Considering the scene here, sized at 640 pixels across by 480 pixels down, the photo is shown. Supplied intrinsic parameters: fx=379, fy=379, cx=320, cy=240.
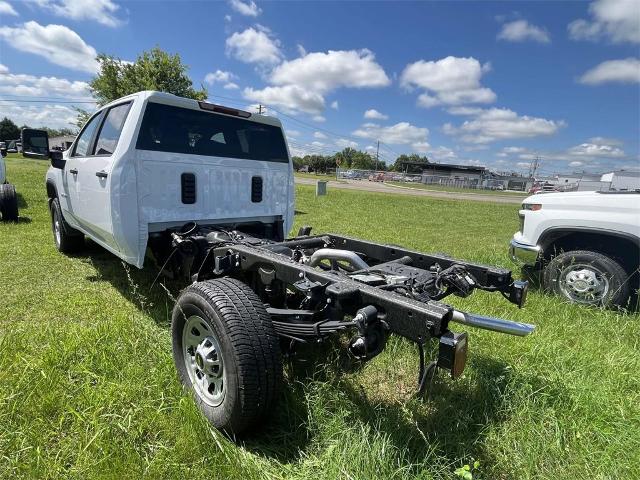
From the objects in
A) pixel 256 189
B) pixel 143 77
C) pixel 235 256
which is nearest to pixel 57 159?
pixel 256 189

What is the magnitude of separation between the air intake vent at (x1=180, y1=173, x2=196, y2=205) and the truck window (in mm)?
231

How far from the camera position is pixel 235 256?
2760 millimetres

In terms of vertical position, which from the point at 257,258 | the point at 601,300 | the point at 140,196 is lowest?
the point at 601,300

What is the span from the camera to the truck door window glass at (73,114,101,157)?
4.30m

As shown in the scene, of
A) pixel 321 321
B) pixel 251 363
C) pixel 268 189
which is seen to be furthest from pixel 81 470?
pixel 268 189

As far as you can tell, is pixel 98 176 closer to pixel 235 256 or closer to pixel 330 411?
pixel 235 256

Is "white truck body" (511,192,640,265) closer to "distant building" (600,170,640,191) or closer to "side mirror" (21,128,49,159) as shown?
"side mirror" (21,128,49,159)

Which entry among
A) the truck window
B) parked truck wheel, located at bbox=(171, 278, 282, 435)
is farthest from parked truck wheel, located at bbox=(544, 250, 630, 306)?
parked truck wheel, located at bbox=(171, 278, 282, 435)

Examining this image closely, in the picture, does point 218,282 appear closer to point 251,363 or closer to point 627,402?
point 251,363

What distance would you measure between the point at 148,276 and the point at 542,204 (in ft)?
16.0

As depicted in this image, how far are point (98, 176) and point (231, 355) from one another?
2.47 meters

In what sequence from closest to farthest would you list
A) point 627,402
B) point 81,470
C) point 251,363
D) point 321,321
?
point 81,470 → point 251,363 → point 321,321 → point 627,402

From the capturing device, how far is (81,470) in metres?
1.82

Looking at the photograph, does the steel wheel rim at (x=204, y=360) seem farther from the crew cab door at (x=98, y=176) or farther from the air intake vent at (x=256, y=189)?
the air intake vent at (x=256, y=189)
